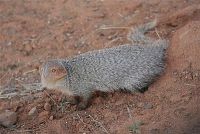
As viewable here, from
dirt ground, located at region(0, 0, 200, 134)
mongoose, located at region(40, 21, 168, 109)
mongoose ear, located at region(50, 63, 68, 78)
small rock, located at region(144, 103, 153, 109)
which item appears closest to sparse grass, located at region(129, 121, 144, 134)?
dirt ground, located at region(0, 0, 200, 134)

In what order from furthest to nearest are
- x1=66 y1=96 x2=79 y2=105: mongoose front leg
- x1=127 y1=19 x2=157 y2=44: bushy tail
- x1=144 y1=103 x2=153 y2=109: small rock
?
x1=127 y1=19 x2=157 y2=44: bushy tail → x1=66 y1=96 x2=79 y2=105: mongoose front leg → x1=144 y1=103 x2=153 y2=109: small rock

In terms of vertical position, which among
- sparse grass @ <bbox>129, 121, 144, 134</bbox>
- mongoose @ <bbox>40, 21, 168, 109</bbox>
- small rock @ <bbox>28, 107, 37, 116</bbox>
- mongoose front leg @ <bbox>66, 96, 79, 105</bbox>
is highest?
mongoose @ <bbox>40, 21, 168, 109</bbox>

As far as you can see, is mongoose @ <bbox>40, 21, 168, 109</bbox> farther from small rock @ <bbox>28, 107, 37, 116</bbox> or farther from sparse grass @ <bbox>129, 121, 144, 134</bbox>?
sparse grass @ <bbox>129, 121, 144, 134</bbox>

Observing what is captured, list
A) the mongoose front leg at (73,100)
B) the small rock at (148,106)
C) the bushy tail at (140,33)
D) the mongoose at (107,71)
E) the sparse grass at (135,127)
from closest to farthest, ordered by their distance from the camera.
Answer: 1. the sparse grass at (135,127)
2. the small rock at (148,106)
3. the mongoose at (107,71)
4. the mongoose front leg at (73,100)
5. the bushy tail at (140,33)

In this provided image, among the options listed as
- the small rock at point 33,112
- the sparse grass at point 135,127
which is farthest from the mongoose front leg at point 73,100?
the sparse grass at point 135,127

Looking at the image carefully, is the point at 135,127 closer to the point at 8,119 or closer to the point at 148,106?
the point at 148,106

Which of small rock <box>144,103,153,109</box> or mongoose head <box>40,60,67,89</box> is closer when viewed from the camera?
small rock <box>144,103,153,109</box>

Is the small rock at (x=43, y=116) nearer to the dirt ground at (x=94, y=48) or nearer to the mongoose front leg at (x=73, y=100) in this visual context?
the dirt ground at (x=94, y=48)

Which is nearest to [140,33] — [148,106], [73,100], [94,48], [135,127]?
[94,48]
